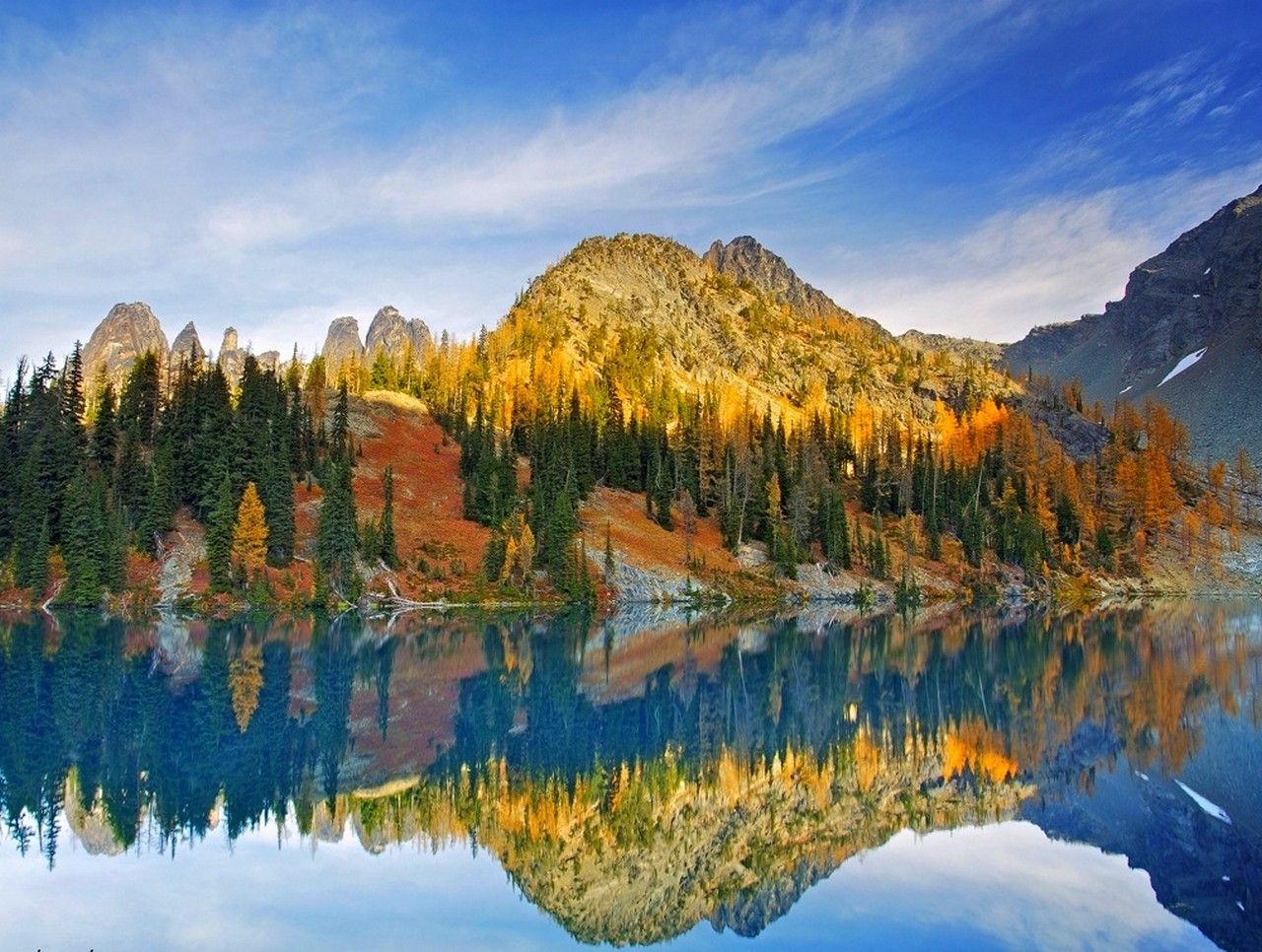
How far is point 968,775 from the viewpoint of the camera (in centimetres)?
2545

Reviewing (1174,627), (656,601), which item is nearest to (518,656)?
(656,601)

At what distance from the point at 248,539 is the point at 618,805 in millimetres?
56868

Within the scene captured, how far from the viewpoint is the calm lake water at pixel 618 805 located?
Result: 14.6 m

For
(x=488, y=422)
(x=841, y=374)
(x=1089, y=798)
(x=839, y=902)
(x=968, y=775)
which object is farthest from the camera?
(x=841, y=374)

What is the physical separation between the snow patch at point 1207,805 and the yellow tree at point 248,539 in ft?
207

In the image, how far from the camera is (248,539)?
228 feet

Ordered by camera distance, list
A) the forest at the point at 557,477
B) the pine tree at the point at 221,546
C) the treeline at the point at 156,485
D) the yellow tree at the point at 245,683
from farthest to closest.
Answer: the forest at the point at 557,477 < the pine tree at the point at 221,546 < the treeline at the point at 156,485 < the yellow tree at the point at 245,683

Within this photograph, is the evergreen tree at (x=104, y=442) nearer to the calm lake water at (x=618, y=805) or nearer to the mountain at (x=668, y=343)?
the calm lake water at (x=618, y=805)

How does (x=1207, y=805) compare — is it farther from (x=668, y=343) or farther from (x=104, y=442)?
(x=668, y=343)

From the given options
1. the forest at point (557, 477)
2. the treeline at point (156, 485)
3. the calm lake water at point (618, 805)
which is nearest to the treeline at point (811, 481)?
the forest at point (557, 477)

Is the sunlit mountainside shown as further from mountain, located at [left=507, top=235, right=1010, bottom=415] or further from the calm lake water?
the calm lake water

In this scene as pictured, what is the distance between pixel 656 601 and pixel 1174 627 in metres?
42.0

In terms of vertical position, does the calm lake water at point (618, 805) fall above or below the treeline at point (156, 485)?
below

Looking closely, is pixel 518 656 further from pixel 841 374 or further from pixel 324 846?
pixel 841 374
